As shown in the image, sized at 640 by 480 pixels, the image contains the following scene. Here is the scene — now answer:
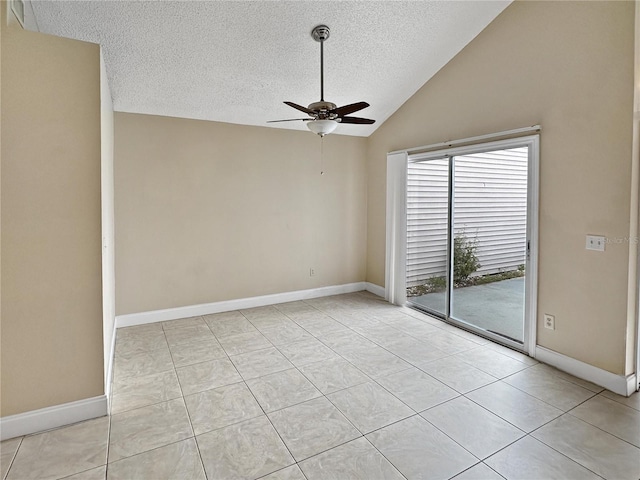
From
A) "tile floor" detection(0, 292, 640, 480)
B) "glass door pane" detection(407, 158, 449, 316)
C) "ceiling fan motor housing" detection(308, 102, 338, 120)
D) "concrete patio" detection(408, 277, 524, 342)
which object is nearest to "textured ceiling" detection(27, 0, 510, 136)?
"ceiling fan motor housing" detection(308, 102, 338, 120)

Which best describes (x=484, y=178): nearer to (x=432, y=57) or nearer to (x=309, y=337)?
(x=432, y=57)

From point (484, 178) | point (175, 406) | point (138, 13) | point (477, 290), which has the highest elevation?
point (138, 13)

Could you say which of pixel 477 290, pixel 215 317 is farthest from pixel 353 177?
pixel 215 317

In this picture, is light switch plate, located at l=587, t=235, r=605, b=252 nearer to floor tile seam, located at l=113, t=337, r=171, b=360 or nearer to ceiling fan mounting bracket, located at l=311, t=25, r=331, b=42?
ceiling fan mounting bracket, located at l=311, t=25, r=331, b=42

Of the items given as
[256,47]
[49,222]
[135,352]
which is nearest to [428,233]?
[256,47]

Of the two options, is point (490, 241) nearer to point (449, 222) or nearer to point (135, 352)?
point (449, 222)

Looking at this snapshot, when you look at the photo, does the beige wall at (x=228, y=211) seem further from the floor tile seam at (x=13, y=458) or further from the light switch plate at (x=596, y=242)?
the light switch plate at (x=596, y=242)

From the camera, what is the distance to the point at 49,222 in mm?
2240

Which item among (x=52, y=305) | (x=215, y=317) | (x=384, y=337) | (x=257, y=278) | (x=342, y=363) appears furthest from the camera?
(x=257, y=278)

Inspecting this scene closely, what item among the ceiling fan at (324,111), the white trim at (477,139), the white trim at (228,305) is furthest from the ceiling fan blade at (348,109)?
the white trim at (228,305)

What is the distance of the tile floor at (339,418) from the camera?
1.94m

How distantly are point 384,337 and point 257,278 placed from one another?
199 cm

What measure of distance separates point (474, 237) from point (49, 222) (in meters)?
3.98

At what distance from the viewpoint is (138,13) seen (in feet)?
9.11
